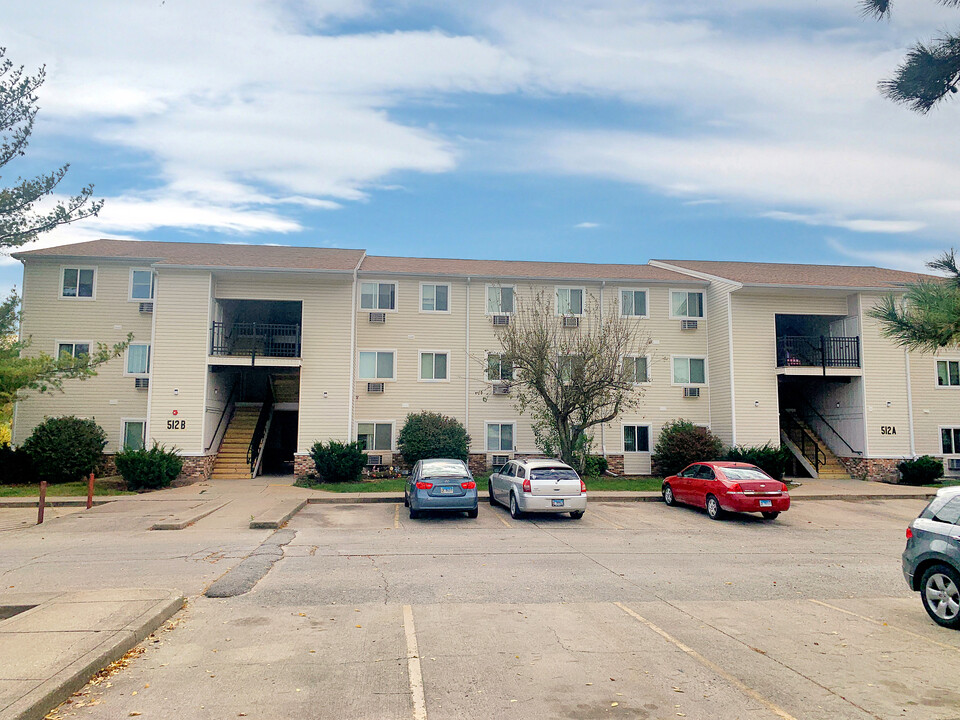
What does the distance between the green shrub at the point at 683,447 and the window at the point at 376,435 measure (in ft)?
36.8

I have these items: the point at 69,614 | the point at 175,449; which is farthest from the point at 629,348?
the point at 69,614

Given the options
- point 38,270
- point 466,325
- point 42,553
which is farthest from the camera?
point 466,325

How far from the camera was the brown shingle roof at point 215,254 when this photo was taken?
86.3 feet

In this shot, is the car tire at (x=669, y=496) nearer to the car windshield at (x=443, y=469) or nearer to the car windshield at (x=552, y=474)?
the car windshield at (x=552, y=474)

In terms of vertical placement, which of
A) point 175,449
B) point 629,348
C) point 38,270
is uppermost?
point 38,270

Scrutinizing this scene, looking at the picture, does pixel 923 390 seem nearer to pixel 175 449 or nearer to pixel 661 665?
pixel 661 665

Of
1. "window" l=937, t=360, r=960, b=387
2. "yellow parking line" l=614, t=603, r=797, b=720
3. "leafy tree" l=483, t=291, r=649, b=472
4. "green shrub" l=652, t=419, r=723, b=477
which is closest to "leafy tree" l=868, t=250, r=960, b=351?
"yellow parking line" l=614, t=603, r=797, b=720

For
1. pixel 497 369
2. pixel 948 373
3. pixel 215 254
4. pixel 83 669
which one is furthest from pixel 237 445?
pixel 948 373

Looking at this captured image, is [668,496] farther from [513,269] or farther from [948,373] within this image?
[948,373]

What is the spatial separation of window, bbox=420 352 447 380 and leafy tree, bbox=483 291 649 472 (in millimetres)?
3224

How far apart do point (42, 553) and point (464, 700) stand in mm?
10334

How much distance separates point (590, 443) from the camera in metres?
27.4

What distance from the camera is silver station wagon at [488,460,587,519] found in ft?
53.5

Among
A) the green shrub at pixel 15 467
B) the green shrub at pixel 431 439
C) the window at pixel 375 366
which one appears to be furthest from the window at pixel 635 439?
the green shrub at pixel 15 467
